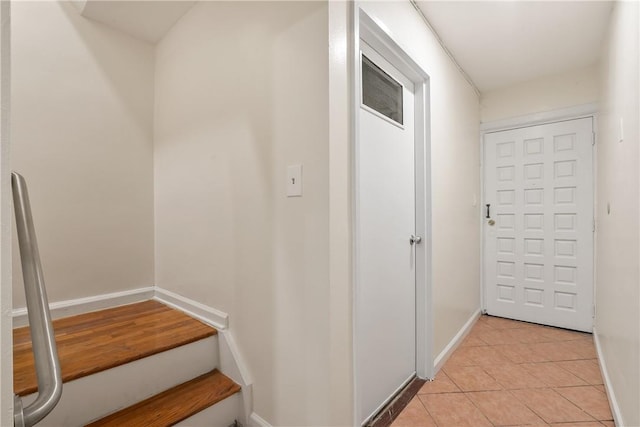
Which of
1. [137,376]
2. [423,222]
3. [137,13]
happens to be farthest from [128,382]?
[137,13]

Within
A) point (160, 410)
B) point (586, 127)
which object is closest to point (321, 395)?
point (160, 410)

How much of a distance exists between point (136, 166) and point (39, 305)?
1858 mm

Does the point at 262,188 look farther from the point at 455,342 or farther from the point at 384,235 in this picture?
the point at 455,342

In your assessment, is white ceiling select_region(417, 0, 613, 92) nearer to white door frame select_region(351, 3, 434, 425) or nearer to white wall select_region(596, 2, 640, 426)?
white wall select_region(596, 2, 640, 426)

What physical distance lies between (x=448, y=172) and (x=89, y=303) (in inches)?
117

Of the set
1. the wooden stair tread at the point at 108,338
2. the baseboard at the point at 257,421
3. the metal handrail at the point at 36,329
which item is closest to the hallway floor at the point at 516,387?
the baseboard at the point at 257,421

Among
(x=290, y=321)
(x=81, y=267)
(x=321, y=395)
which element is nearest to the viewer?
(x=321, y=395)

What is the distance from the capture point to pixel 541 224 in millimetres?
3102

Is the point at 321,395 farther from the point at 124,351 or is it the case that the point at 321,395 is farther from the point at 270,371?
the point at 124,351

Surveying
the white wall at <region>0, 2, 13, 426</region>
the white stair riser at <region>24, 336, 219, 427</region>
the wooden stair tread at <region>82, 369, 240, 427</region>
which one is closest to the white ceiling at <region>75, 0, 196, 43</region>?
the white wall at <region>0, 2, 13, 426</region>

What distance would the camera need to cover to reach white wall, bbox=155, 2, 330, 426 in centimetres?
128

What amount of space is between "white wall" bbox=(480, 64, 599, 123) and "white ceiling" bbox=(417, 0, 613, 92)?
91mm

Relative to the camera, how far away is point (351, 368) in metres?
1.33

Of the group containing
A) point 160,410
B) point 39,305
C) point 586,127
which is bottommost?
point 160,410
